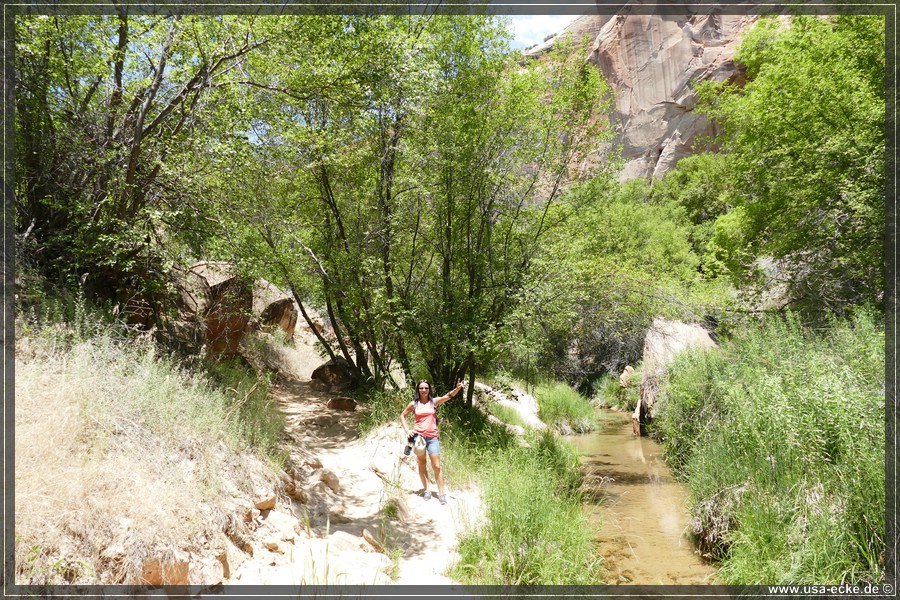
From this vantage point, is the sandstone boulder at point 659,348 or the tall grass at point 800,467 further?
the sandstone boulder at point 659,348

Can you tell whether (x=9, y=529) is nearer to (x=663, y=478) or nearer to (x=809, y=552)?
(x=809, y=552)

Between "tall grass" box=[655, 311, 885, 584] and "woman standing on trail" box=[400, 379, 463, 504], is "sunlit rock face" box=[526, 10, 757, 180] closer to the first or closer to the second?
"tall grass" box=[655, 311, 885, 584]

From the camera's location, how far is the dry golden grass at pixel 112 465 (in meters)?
3.27

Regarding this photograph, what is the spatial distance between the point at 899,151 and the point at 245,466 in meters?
12.8

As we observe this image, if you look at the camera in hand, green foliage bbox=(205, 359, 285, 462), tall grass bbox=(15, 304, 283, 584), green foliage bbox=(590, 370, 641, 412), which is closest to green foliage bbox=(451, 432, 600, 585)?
the camera in hand

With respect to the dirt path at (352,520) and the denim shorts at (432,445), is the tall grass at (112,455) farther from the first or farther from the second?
the denim shorts at (432,445)

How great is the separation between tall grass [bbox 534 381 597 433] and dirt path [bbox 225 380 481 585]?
290 inches

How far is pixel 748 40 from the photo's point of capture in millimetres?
14594

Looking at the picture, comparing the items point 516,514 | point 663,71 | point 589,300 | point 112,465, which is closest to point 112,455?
point 112,465

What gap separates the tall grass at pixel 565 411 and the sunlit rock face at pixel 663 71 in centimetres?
2665

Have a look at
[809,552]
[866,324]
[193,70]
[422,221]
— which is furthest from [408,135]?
[809,552]

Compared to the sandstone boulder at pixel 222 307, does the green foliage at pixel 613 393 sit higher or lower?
lower

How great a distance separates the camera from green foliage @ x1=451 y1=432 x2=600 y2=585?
5105 millimetres

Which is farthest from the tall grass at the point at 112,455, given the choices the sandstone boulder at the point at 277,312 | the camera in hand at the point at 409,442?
the sandstone boulder at the point at 277,312
